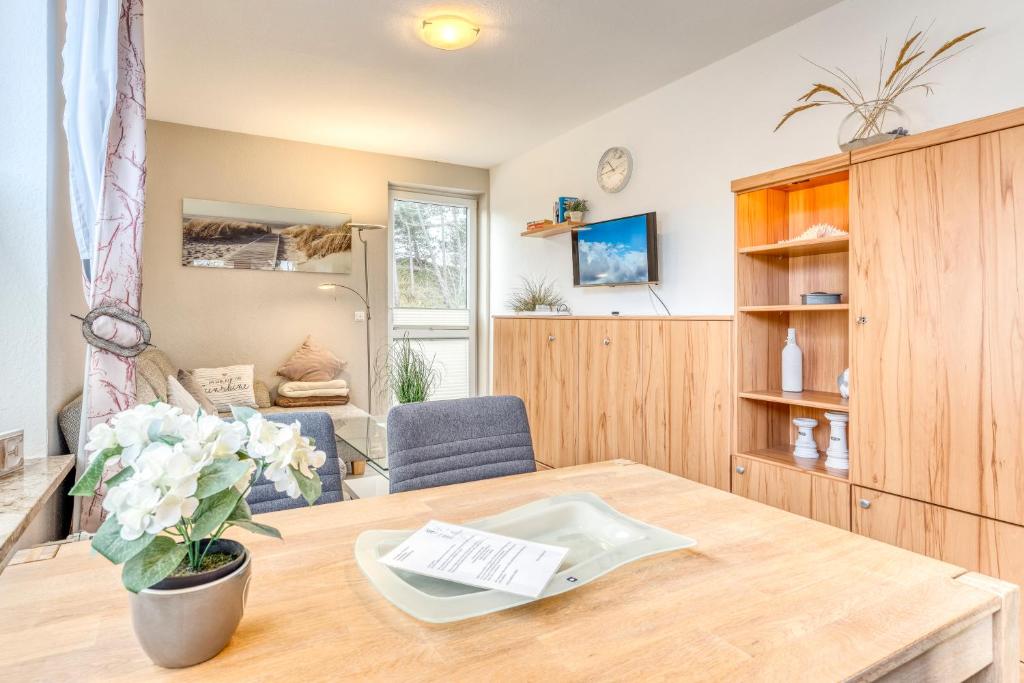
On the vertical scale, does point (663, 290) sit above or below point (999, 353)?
above

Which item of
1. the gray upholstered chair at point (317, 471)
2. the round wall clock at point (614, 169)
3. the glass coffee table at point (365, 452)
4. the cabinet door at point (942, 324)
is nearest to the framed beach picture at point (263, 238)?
the glass coffee table at point (365, 452)

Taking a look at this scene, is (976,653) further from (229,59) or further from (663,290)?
(229,59)

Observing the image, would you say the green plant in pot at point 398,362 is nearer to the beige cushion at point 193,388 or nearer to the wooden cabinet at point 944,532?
the beige cushion at point 193,388

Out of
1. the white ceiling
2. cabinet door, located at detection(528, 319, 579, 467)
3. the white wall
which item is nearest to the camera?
the white wall

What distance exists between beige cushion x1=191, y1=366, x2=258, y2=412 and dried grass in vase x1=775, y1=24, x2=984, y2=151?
3925mm

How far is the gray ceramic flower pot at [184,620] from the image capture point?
2.26ft

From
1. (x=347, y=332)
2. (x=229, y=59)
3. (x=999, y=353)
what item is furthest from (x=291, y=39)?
(x=999, y=353)

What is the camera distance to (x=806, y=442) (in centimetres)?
247

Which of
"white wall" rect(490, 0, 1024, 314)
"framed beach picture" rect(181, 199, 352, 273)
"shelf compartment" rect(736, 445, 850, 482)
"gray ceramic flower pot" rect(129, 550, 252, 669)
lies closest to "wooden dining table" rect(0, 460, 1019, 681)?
"gray ceramic flower pot" rect(129, 550, 252, 669)

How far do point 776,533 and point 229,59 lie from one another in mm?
3454

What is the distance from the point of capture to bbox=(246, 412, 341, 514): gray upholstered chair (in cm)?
144

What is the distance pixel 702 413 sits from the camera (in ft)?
9.16

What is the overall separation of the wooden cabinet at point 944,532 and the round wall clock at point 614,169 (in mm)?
2382

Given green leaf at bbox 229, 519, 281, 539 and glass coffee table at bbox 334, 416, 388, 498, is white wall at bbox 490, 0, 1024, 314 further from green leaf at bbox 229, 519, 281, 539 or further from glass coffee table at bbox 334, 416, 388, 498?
green leaf at bbox 229, 519, 281, 539
